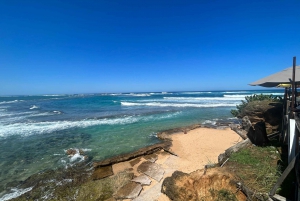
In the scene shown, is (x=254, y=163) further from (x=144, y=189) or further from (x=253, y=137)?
(x=144, y=189)

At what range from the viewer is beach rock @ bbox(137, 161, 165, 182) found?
5.55m

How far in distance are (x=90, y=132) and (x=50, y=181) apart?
21.7 feet

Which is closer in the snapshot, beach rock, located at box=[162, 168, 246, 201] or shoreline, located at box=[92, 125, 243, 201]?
beach rock, located at box=[162, 168, 246, 201]

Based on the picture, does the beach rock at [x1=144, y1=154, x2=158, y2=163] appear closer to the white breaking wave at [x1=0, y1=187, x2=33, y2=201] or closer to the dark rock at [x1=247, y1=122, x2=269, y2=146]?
the dark rock at [x1=247, y1=122, x2=269, y2=146]

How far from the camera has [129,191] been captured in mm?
4777

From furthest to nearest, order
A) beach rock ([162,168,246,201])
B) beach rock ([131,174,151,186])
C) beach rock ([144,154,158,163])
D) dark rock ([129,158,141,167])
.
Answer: beach rock ([144,154,158,163]) < dark rock ([129,158,141,167]) < beach rock ([131,174,151,186]) < beach rock ([162,168,246,201])

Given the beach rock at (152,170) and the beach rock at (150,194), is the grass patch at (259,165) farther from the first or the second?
the beach rock at (152,170)

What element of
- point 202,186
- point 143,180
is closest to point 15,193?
point 143,180

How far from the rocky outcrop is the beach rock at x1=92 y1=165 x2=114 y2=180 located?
8.37 metres

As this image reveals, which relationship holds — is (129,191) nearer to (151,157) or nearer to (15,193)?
(151,157)

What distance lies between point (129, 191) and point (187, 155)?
11.8ft

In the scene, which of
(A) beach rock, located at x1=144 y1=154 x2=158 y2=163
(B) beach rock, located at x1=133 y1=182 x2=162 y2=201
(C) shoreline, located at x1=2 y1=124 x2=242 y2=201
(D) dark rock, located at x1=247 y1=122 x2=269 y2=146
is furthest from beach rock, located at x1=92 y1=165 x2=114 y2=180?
(D) dark rock, located at x1=247 y1=122 x2=269 y2=146

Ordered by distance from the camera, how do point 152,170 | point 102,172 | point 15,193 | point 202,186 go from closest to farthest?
point 202,186 < point 15,193 < point 152,170 < point 102,172

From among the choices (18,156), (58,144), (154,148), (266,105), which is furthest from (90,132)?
(266,105)
